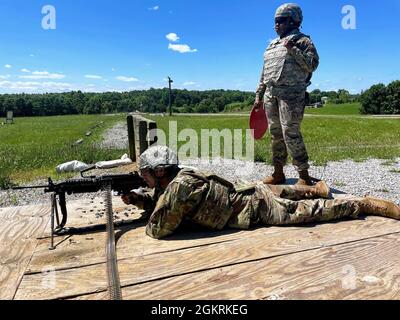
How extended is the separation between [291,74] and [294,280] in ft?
8.92

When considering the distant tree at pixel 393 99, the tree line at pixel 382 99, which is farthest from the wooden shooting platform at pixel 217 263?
the tree line at pixel 382 99

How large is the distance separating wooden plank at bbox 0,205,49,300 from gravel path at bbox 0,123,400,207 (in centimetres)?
364

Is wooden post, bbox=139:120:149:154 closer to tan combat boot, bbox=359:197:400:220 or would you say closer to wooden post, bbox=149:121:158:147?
wooden post, bbox=149:121:158:147

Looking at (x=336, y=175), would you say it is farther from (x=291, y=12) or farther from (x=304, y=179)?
(x=291, y=12)

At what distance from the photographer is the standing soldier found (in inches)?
170

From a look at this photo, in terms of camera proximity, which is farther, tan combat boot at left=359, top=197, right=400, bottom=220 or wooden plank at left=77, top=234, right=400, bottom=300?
tan combat boot at left=359, top=197, right=400, bottom=220

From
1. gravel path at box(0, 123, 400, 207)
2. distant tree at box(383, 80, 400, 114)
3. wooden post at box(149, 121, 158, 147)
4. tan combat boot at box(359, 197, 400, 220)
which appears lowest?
gravel path at box(0, 123, 400, 207)

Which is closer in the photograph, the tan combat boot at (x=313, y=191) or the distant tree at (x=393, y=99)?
the tan combat boot at (x=313, y=191)

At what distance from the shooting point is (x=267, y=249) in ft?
9.58

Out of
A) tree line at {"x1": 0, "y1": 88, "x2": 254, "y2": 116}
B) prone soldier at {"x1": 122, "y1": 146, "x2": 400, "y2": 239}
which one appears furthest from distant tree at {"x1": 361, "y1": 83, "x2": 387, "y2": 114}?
prone soldier at {"x1": 122, "y1": 146, "x2": 400, "y2": 239}

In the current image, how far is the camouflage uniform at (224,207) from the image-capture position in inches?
125

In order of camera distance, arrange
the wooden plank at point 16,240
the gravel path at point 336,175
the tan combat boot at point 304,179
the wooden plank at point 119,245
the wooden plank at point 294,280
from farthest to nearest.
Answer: the gravel path at point 336,175 → the tan combat boot at point 304,179 → the wooden plank at point 119,245 → the wooden plank at point 16,240 → the wooden plank at point 294,280

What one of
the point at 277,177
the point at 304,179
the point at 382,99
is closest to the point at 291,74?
the point at 304,179

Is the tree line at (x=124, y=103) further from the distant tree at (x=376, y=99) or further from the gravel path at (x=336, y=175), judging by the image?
the gravel path at (x=336, y=175)
